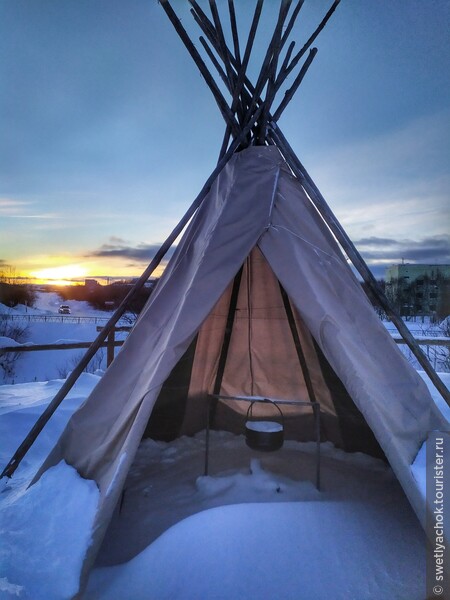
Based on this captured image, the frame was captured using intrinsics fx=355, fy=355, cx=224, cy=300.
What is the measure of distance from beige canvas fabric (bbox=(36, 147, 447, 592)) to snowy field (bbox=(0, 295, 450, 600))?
19cm

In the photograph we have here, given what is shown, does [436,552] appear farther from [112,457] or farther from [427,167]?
[427,167]

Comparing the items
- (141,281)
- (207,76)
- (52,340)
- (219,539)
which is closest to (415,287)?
(52,340)

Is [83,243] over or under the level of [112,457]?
over

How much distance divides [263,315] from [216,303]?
1.50 metres

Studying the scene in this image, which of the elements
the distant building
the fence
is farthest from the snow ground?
the distant building

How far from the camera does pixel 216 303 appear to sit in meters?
2.17

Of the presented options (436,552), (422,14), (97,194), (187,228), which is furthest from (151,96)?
(436,552)

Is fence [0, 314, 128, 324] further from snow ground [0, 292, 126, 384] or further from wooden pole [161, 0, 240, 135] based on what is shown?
wooden pole [161, 0, 240, 135]

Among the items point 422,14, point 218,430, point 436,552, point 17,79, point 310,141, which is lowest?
point 218,430

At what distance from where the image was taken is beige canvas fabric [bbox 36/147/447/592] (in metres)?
1.69

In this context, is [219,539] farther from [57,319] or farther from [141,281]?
[57,319]

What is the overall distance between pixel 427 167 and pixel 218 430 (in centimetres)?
398

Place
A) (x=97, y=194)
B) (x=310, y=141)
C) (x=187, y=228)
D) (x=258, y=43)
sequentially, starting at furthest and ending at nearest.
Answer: (x=97, y=194), (x=310, y=141), (x=258, y=43), (x=187, y=228)

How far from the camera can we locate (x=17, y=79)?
3684 mm
